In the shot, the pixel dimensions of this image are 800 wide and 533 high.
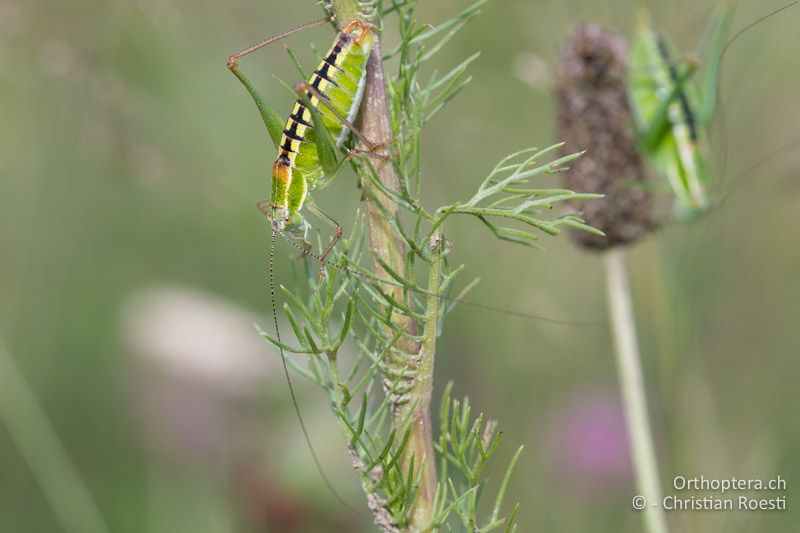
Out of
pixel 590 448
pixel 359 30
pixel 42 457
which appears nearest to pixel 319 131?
pixel 359 30

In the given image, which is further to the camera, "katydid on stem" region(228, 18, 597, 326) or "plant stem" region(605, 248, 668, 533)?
"plant stem" region(605, 248, 668, 533)

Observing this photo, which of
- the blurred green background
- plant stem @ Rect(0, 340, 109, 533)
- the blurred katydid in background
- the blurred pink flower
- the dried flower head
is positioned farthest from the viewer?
the blurred pink flower

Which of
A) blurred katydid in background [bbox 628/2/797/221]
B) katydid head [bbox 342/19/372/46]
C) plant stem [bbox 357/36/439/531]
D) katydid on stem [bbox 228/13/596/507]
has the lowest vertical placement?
plant stem [bbox 357/36/439/531]

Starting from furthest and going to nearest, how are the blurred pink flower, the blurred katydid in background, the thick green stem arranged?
the blurred pink flower → the blurred katydid in background → the thick green stem

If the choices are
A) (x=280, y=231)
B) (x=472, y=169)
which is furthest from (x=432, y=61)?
(x=280, y=231)

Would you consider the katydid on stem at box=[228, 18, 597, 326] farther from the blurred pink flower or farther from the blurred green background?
the blurred pink flower

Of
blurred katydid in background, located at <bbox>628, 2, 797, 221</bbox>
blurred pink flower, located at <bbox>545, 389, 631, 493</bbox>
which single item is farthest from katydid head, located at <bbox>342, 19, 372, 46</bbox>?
blurred pink flower, located at <bbox>545, 389, 631, 493</bbox>
